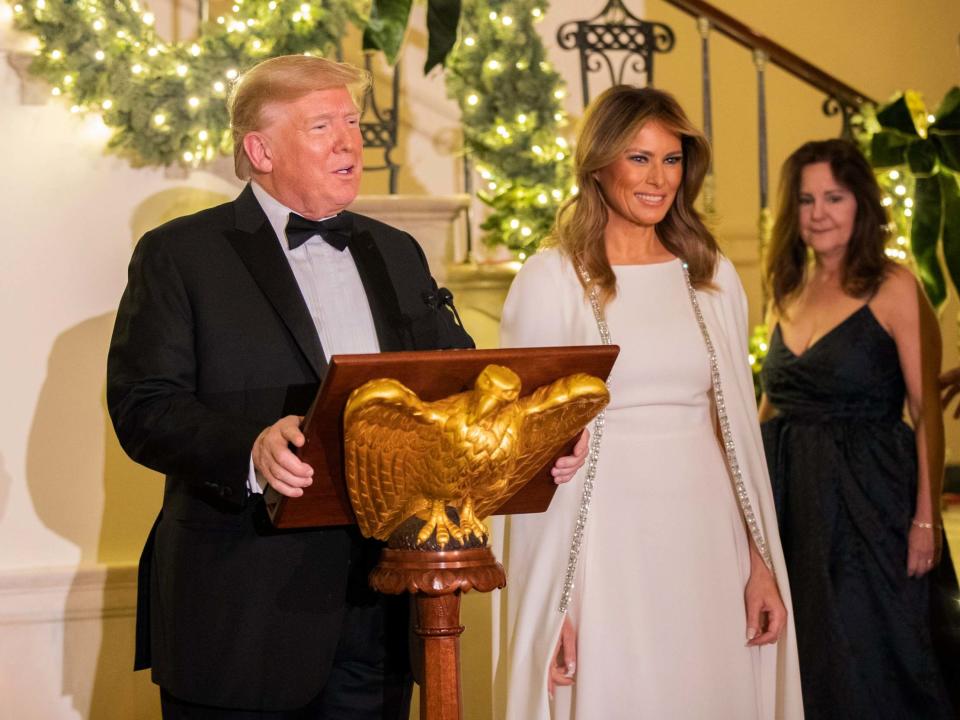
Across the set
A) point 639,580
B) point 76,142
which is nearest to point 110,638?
point 76,142

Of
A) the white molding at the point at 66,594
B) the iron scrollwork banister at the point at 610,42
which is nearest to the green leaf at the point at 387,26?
the iron scrollwork banister at the point at 610,42

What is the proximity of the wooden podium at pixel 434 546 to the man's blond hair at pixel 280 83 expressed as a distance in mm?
799

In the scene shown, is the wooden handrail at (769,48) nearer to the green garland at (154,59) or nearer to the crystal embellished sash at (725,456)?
the green garland at (154,59)

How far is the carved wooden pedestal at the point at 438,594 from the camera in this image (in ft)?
6.37

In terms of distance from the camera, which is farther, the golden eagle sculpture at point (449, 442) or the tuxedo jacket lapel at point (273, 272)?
the tuxedo jacket lapel at point (273, 272)

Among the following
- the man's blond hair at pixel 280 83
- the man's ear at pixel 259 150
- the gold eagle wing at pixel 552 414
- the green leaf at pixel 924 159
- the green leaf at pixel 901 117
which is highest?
the green leaf at pixel 901 117

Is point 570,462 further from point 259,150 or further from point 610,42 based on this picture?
point 610,42

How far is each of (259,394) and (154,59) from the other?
1733 mm

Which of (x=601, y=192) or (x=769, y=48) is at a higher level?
(x=769, y=48)

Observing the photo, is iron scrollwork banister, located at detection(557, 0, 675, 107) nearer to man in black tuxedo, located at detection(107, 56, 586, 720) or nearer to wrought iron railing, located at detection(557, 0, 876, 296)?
wrought iron railing, located at detection(557, 0, 876, 296)

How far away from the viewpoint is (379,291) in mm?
2486

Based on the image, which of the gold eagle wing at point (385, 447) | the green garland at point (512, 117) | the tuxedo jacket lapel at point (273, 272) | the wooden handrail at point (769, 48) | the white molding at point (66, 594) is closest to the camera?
the gold eagle wing at point (385, 447)

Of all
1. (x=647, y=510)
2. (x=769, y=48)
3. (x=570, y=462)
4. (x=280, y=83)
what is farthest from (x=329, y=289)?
(x=769, y=48)

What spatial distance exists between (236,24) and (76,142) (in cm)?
56
